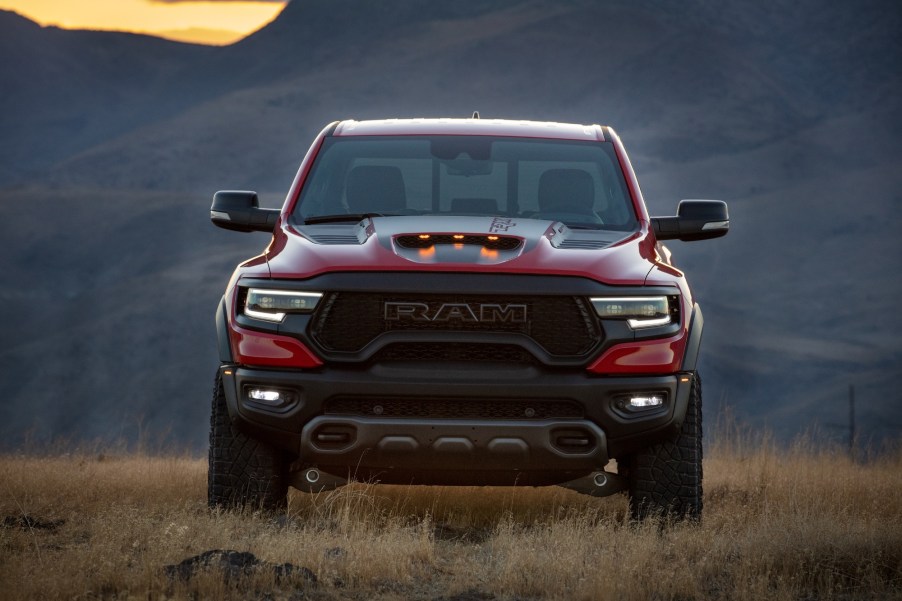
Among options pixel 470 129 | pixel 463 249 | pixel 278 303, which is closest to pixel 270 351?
pixel 278 303

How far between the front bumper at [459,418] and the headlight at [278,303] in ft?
0.81

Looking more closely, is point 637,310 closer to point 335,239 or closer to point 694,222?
point 694,222

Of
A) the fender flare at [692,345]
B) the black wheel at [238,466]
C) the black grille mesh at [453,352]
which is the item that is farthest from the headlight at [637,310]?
the black wheel at [238,466]

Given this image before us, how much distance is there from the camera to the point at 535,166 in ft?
22.4

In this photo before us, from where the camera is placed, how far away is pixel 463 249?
18.1 ft

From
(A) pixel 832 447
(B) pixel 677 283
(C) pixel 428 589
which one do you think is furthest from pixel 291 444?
(A) pixel 832 447

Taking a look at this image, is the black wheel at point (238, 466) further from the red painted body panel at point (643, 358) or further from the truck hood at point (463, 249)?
the red painted body panel at point (643, 358)

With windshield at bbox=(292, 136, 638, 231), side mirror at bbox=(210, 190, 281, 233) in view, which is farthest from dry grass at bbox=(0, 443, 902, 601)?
windshield at bbox=(292, 136, 638, 231)

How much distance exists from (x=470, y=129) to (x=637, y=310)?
2084mm

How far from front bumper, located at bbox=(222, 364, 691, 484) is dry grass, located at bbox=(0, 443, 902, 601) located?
0.37m

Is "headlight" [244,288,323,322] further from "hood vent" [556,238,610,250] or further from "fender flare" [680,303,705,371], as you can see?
"fender flare" [680,303,705,371]

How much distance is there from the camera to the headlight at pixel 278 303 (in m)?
5.37

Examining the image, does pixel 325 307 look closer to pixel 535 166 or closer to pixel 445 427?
pixel 445 427

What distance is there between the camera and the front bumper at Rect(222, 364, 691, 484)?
5.22 metres
